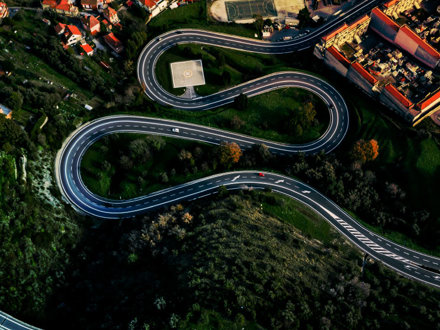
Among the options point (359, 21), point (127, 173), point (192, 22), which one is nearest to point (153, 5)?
point (192, 22)

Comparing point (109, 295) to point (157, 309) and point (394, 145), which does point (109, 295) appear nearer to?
point (157, 309)

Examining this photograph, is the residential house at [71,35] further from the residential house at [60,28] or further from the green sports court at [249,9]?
the green sports court at [249,9]

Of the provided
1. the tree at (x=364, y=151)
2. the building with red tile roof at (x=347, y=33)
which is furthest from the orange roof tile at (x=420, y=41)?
the tree at (x=364, y=151)

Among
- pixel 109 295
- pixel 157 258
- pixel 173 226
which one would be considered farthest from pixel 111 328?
pixel 173 226

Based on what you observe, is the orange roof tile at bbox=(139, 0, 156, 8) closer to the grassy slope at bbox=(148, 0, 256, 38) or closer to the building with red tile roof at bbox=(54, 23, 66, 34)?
the grassy slope at bbox=(148, 0, 256, 38)

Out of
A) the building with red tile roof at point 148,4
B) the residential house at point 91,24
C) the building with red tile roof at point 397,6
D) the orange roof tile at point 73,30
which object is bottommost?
the building with red tile roof at point 397,6

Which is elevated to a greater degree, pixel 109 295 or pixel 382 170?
pixel 382 170

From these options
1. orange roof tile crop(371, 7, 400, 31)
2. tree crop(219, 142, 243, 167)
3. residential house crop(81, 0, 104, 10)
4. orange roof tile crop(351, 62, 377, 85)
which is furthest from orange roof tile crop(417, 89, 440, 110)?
residential house crop(81, 0, 104, 10)
